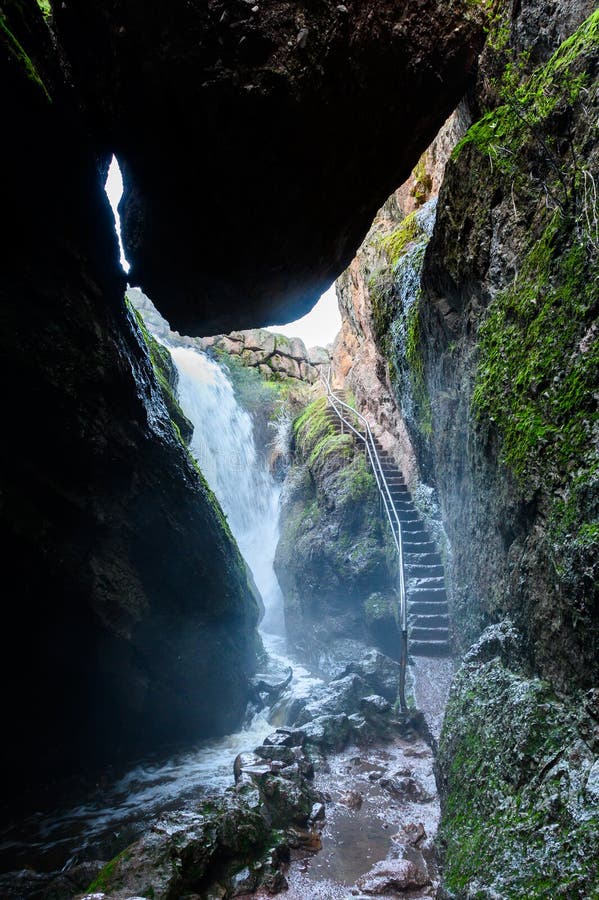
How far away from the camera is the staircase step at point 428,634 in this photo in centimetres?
703

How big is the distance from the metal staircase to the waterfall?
615cm

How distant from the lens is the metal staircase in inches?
273

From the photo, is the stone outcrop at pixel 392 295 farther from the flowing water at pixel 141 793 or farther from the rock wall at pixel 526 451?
the flowing water at pixel 141 793

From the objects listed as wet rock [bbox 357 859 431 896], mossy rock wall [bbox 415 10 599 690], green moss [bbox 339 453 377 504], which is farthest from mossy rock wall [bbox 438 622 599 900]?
green moss [bbox 339 453 377 504]

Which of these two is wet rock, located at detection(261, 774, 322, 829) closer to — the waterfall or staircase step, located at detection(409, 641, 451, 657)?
staircase step, located at detection(409, 641, 451, 657)

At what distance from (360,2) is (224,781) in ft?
26.6

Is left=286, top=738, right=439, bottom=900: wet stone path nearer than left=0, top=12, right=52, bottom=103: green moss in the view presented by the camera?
No

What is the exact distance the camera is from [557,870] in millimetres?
1989

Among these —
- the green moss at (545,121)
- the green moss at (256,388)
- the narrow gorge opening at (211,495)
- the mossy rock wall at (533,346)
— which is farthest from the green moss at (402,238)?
the green moss at (256,388)

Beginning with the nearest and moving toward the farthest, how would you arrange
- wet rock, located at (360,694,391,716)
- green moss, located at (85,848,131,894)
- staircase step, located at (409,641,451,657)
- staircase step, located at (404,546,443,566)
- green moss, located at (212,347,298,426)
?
green moss, located at (85,848,131,894) → wet rock, located at (360,694,391,716) → staircase step, located at (409,641,451,657) → staircase step, located at (404,546,443,566) → green moss, located at (212,347,298,426)

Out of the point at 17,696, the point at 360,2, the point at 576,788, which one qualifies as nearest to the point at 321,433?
the point at 17,696

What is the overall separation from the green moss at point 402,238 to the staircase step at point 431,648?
22.7ft

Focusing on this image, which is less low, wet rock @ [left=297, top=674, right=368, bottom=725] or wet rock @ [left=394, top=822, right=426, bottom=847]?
wet rock @ [left=297, top=674, right=368, bottom=725]

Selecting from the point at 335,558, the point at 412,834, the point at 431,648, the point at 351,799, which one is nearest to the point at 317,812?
the point at 351,799
